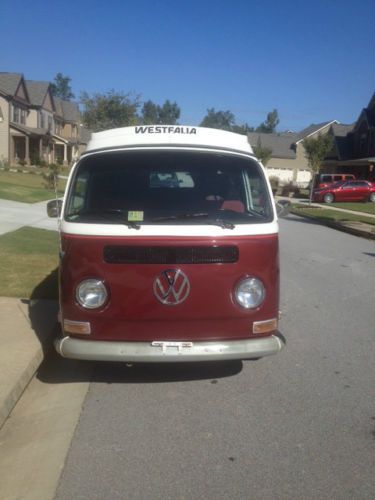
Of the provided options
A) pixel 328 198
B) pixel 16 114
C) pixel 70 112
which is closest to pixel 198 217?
pixel 328 198

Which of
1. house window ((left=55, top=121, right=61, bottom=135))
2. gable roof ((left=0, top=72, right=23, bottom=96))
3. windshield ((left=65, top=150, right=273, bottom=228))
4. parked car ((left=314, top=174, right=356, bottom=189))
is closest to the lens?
windshield ((left=65, top=150, right=273, bottom=228))

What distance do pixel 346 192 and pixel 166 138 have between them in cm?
3268

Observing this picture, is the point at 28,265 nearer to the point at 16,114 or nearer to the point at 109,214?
the point at 109,214

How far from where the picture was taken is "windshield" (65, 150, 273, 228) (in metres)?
4.69

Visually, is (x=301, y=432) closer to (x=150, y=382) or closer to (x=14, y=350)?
(x=150, y=382)

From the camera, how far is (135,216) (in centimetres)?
436

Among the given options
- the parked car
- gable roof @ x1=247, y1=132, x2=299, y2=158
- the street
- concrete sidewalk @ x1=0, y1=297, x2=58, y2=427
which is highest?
gable roof @ x1=247, y1=132, x2=299, y2=158

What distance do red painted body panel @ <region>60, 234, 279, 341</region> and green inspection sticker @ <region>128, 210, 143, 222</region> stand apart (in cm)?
25

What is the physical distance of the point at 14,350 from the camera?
198 inches

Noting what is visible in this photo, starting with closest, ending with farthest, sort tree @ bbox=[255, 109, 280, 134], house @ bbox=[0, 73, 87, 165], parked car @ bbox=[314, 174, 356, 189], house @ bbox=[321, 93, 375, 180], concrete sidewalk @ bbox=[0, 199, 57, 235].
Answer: concrete sidewalk @ bbox=[0, 199, 57, 235]
parked car @ bbox=[314, 174, 356, 189]
house @ bbox=[0, 73, 87, 165]
house @ bbox=[321, 93, 375, 180]
tree @ bbox=[255, 109, 280, 134]

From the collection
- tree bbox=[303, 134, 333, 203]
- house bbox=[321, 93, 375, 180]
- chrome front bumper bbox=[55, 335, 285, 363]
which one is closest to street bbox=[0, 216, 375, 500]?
chrome front bumper bbox=[55, 335, 285, 363]

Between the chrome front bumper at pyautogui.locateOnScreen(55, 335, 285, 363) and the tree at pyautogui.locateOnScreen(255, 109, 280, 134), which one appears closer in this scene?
the chrome front bumper at pyautogui.locateOnScreen(55, 335, 285, 363)

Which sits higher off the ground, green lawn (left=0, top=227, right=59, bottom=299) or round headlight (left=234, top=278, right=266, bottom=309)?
round headlight (left=234, top=278, right=266, bottom=309)

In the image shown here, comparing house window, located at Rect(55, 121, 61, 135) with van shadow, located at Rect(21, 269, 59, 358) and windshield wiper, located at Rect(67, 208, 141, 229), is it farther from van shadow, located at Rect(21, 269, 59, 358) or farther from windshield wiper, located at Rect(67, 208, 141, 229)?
windshield wiper, located at Rect(67, 208, 141, 229)
